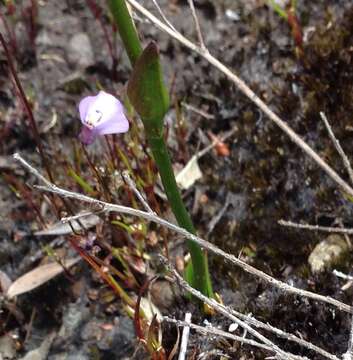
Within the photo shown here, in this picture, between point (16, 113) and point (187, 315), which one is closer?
point (187, 315)

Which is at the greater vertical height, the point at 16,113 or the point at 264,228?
the point at 16,113

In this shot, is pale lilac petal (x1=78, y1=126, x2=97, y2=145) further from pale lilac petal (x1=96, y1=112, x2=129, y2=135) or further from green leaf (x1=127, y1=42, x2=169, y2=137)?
green leaf (x1=127, y1=42, x2=169, y2=137)

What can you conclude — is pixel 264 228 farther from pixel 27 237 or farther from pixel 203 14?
pixel 203 14

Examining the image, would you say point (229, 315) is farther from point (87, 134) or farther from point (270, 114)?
point (270, 114)

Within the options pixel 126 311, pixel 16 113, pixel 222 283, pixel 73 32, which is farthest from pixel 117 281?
pixel 73 32

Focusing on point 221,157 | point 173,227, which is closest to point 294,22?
point 221,157

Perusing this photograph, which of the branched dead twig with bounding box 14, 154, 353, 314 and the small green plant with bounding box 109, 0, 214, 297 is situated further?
the branched dead twig with bounding box 14, 154, 353, 314

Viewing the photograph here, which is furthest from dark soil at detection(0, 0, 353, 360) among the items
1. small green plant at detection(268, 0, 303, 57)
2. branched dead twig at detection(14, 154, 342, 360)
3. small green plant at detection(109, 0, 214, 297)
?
small green plant at detection(109, 0, 214, 297)
